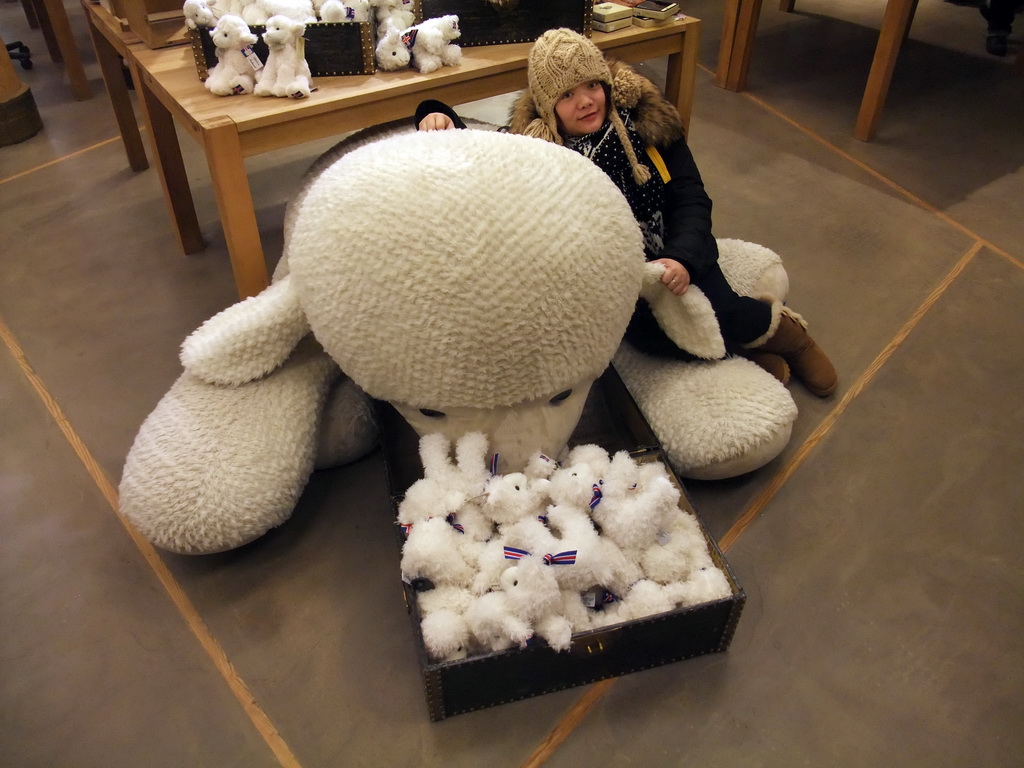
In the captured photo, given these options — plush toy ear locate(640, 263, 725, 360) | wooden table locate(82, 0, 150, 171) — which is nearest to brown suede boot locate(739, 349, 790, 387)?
plush toy ear locate(640, 263, 725, 360)

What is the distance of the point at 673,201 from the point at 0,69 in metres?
2.20

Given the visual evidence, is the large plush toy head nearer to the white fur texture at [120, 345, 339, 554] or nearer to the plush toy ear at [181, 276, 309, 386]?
the plush toy ear at [181, 276, 309, 386]

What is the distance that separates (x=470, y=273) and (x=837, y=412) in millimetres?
848

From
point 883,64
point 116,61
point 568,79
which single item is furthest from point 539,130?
point 883,64

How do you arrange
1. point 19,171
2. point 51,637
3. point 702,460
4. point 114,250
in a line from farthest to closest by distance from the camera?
point 19,171
point 114,250
point 702,460
point 51,637

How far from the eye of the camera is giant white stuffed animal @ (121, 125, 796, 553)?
35.9 inches

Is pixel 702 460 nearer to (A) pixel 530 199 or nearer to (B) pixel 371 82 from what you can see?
(A) pixel 530 199

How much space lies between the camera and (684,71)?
1.82 m

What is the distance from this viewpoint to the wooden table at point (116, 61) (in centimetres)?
169

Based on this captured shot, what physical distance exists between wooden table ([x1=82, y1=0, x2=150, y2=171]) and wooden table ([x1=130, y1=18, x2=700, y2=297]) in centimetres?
12

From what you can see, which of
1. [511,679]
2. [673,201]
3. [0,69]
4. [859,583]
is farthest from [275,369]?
[0,69]

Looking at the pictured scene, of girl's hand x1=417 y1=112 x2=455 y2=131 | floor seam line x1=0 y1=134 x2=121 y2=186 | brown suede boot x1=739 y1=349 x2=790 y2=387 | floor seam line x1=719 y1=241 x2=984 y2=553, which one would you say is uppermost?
girl's hand x1=417 y1=112 x2=455 y2=131

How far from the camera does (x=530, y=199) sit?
93 cm

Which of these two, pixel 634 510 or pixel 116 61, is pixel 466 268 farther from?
pixel 116 61
